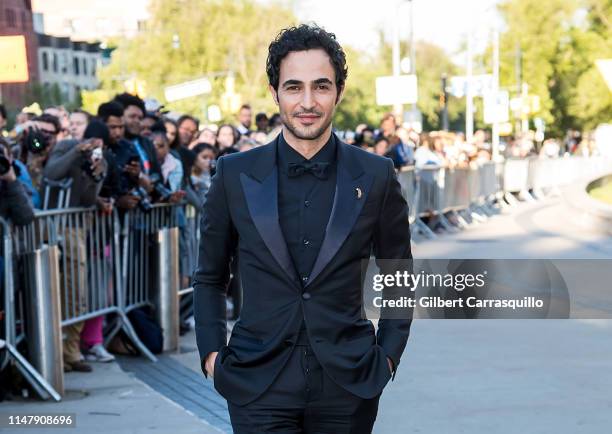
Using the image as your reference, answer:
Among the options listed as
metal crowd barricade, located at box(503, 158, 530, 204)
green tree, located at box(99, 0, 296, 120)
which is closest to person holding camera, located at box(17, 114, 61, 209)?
metal crowd barricade, located at box(503, 158, 530, 204)

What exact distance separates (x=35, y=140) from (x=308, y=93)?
606 cm

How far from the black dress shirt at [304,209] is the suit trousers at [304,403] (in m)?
0.23

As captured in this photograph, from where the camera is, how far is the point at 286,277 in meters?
3.94

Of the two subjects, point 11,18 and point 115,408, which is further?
point 11,18

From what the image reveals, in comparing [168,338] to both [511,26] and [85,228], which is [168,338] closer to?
[85,228]

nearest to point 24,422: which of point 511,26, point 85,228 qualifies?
point 85,228

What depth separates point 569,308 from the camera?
12.7 meters

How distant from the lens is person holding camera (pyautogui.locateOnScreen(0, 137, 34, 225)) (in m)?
8.17

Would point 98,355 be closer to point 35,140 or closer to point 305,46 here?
point 35,140

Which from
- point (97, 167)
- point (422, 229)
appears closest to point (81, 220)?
point (97, 167)

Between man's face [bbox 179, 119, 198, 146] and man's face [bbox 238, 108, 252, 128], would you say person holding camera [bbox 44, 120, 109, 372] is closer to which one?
man's face [bbox 179, 119, 198, 146]

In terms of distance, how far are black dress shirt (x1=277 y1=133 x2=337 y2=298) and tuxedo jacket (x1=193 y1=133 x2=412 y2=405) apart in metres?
0.03

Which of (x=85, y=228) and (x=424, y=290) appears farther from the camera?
(x=85, y=228)

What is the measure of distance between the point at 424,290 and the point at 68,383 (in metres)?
3.54
